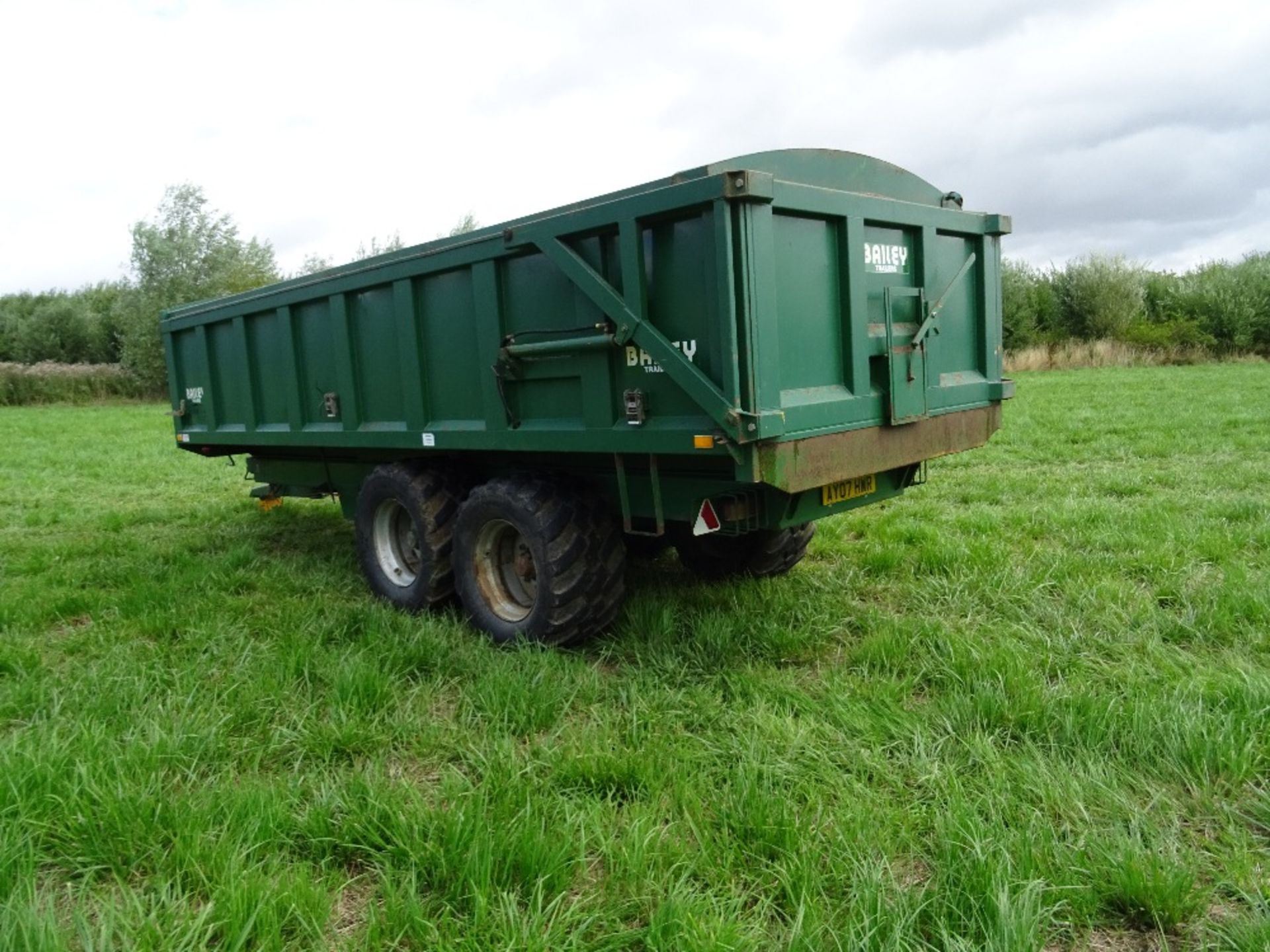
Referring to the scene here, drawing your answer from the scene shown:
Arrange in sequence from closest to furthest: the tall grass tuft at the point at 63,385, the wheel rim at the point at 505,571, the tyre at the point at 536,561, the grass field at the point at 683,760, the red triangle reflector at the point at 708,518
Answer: the grass field at the point at 683,760
the red triangle reflector at the point at 708,518
the tyre at the point at 536,561
the wheel rim at the point at 505,571
the tall grass tuft at the point at 63,385

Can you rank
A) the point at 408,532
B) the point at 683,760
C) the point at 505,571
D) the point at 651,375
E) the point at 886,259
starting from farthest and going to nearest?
1. the point at 408,532
2. the point at 505,571
3. the point at 886,259
4. the point at 651,375
5. the point at 683,760

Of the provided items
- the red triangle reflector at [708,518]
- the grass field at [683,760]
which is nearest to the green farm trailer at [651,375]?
the red triangle reflector at [708,518]

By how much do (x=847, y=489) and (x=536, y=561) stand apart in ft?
5.15

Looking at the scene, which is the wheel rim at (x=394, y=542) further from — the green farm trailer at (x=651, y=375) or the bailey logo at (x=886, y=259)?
the bailey logo at (x=886, y=259)

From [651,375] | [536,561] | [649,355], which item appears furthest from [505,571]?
[649,355]

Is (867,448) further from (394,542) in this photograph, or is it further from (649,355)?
(394,542)

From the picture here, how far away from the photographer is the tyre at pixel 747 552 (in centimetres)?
560

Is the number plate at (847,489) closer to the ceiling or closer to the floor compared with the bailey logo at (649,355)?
closer to the floor

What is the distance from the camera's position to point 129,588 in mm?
5961

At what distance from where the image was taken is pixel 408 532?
601cm

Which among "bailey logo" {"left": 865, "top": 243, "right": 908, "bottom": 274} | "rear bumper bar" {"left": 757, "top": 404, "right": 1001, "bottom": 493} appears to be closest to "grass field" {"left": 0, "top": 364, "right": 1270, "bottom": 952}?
"rear bumper bar" {"left": 757, "top": 404, "right": 1001, "bottom": 493}

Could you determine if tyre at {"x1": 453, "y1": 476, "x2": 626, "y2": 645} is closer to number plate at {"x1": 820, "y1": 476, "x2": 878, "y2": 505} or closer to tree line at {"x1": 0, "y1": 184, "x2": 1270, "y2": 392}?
number plate at {"x1": 820, "y1": 476, "x2": 878, "y2": 505}

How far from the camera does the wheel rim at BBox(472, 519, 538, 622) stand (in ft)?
16.5

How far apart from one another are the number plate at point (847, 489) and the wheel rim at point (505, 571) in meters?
1.57
